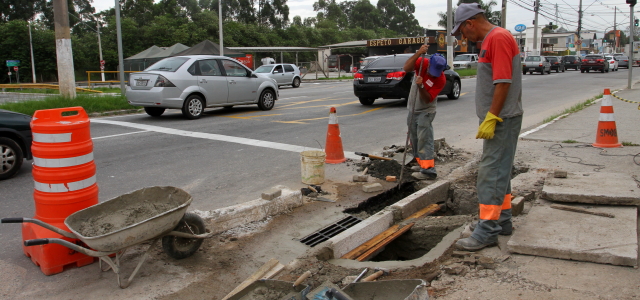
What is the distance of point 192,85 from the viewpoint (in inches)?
482

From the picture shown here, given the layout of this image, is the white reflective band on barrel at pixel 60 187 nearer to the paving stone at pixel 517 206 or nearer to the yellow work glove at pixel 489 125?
the yellow work glove at pixel 489 125

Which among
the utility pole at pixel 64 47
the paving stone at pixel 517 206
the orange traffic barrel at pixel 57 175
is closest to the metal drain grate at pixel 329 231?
the paving stone at pixel 517 206

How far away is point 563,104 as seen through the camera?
51.6ft

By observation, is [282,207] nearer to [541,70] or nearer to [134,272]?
[134,272]

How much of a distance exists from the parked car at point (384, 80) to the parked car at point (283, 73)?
46.7 ft

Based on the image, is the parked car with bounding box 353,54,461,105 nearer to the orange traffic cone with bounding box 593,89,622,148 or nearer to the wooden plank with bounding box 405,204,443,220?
the orange traffic cone with bounding box 593,89,622,148

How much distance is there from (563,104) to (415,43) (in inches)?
1247

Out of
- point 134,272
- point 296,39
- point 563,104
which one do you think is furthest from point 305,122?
point 296,39

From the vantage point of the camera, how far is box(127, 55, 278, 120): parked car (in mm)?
11859

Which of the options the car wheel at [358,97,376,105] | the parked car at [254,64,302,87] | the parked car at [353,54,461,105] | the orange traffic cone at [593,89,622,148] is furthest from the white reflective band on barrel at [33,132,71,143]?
the parked car at [254,64,302,87]

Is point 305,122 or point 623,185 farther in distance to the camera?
point 305,122

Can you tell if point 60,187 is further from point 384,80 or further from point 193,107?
point 384,80

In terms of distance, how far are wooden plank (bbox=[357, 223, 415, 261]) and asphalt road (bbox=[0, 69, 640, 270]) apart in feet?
5.99

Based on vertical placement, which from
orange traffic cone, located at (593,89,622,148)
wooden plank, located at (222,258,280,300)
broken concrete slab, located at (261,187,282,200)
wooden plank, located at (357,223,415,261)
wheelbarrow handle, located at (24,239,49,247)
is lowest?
wooden plank, located at (357,223,415,261)
